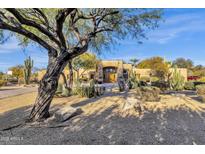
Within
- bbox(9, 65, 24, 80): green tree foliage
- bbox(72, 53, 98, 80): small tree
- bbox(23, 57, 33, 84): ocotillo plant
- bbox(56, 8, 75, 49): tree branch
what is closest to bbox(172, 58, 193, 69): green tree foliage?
bbox(72, 53, 98, 80): small tree

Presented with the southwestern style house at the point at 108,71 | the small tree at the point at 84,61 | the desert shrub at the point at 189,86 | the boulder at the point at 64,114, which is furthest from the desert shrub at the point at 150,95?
the southwestern style house at the point at 108,71

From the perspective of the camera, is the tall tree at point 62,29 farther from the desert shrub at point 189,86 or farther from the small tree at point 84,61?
the small tree at point 84,61

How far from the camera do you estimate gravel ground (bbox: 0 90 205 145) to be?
4.81 metres

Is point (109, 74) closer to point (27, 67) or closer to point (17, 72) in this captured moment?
point (27, 67)

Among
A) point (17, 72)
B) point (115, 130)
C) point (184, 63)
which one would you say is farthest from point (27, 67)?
point (184, 63)

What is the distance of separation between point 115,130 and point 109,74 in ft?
91.0

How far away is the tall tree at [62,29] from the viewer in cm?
657

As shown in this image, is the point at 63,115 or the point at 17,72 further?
the point at 17,72

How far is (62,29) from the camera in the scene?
26.6ft

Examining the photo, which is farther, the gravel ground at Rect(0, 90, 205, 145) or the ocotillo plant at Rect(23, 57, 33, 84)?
the ocotillo plant at Rect(23, 57, 33, 84)

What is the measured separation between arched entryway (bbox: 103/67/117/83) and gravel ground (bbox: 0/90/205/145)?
25.2 metres

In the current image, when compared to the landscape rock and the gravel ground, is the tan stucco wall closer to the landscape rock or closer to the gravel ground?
the gravel ground
